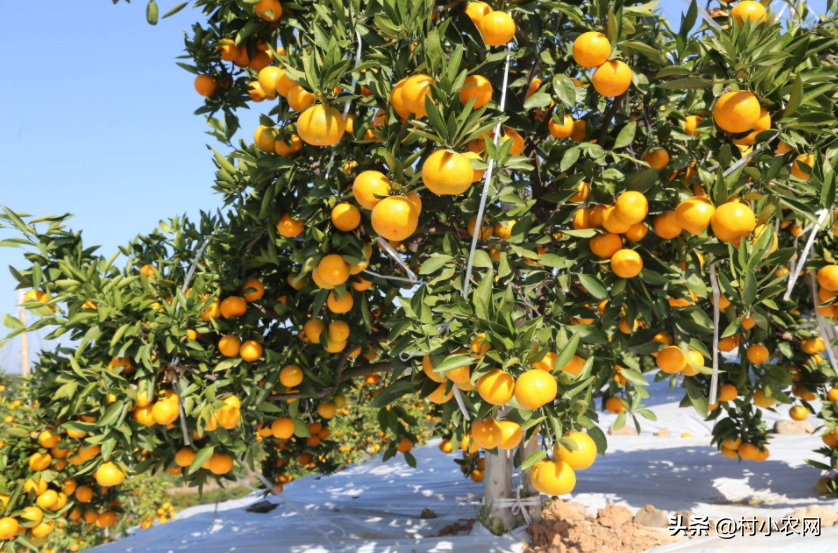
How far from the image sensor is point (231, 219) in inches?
87.8

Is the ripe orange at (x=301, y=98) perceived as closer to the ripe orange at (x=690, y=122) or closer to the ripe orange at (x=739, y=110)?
the ripe orange at (x=739, y=110)

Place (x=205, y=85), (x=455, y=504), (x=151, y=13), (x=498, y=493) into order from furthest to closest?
(x=455, y=504), (x=498, y=493), (x=205, y=85), (x=151, y=13)

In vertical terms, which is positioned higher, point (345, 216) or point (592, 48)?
point (592, 48)

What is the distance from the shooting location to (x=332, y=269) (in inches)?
58.4

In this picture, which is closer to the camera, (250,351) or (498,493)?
(250,351)

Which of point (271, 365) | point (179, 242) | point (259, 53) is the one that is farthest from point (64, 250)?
point (259, 53)

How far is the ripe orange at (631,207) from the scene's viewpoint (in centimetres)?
141

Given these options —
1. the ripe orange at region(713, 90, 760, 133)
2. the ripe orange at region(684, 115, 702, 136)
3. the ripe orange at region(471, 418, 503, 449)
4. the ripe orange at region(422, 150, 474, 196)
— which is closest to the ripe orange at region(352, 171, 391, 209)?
the ripe orange at region(422, 150, 474, 196)

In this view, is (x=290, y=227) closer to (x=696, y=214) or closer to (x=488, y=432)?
(x=488, y=432)

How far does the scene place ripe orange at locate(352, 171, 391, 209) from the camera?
1270 millimetres

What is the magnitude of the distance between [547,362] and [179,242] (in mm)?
1691

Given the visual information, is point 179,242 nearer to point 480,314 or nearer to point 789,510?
point 480,314

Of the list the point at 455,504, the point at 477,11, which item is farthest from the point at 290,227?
the point at 455,504

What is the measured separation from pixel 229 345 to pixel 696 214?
61.6 inches
